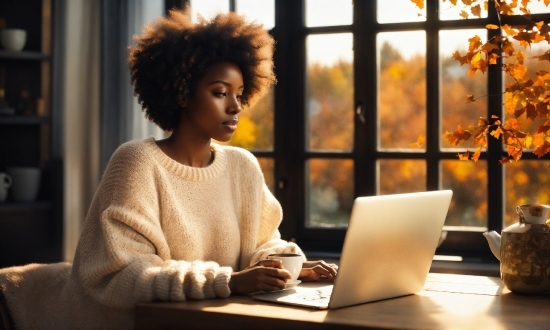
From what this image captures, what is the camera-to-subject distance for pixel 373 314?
1599mm

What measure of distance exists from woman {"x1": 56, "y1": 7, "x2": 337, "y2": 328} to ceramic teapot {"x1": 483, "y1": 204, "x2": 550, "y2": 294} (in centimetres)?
44

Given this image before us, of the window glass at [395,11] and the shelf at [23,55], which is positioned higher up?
the window glass at [395,11]

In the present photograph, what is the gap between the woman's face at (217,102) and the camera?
2170mm

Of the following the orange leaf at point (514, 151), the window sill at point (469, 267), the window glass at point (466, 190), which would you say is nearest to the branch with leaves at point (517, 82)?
the orange leaf at point (514, 151)

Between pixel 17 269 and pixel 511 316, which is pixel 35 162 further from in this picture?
pixel 511 316

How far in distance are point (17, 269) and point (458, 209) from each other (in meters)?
1.75

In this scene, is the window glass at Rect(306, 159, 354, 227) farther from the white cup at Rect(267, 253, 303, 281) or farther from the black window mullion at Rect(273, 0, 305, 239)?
the white cup at Rect(267, 253, 303, 281)

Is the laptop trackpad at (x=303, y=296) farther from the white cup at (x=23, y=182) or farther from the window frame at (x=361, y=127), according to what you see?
the white cup at (x=23, y=182)

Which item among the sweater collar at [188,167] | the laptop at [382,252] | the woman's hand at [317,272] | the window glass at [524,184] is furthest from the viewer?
the window glass at [524,184]

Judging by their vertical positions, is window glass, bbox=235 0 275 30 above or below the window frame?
above

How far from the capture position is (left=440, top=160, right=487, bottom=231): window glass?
3.07 meters

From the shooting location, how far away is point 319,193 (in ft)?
11.1

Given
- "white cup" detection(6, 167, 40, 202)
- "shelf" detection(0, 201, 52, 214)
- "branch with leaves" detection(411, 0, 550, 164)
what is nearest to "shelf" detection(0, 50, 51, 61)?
"white cup" detection(6, 167, 40, 202)

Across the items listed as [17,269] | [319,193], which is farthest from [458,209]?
[17,269]
